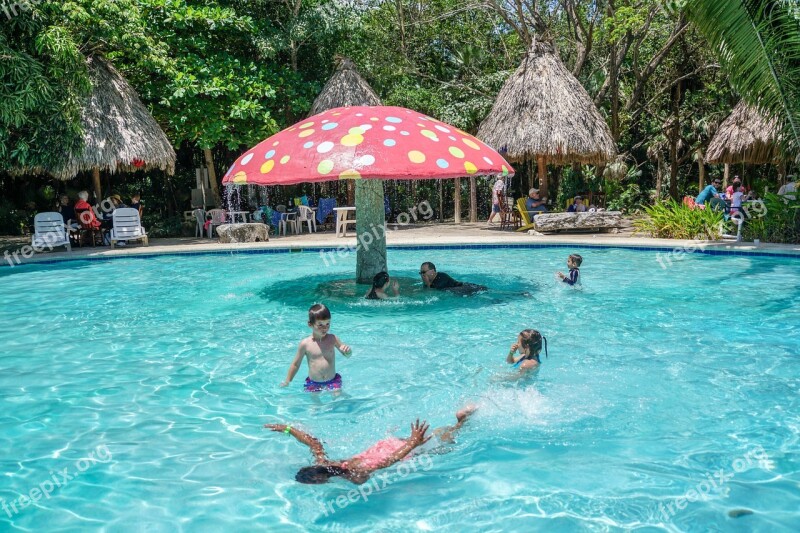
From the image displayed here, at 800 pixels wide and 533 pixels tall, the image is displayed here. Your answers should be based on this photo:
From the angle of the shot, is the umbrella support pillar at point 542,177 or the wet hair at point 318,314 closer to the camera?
the wet hair at point 318,314

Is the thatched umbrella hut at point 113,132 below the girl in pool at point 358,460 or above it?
above

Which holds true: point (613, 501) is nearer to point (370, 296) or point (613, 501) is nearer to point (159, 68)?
point (370, 296)

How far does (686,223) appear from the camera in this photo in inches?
627

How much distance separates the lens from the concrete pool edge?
14.9 metres

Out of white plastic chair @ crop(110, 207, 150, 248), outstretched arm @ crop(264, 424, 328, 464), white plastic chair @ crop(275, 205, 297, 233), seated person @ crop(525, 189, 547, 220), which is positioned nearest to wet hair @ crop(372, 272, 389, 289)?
outstretched arm @ crop(264, 424, 328, 464)

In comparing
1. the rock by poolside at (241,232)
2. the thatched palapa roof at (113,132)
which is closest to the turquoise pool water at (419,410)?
the rock by poolside at (241,232)

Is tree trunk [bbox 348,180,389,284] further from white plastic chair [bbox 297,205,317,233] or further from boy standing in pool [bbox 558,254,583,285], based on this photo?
white plastic chair [bbox 297,205,317,233]

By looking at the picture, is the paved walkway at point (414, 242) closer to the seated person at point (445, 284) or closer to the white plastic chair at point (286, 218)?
the white plastic chair at point (286, 218)

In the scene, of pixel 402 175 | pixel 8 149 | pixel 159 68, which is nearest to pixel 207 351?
pixel 402 175

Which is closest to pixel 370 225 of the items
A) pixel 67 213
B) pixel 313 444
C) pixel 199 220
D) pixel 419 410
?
pixel 419 410

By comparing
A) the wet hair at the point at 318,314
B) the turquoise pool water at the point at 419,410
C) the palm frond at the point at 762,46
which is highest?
the palm frond at the point at 762,46

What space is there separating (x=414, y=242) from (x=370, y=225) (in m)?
5.65

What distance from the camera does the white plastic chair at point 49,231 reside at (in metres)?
15.8

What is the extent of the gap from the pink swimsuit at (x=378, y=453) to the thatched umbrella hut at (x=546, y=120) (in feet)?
48.7
